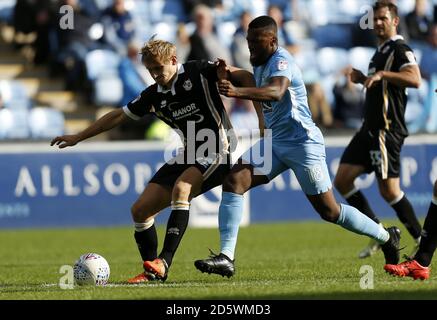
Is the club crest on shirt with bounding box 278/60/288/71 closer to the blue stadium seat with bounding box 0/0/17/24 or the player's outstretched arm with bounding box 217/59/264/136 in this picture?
the player's outstretched arm with bounding box 217/59/264/136

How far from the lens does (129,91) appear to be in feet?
58.0

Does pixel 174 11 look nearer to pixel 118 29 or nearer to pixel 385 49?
pixel 118 29

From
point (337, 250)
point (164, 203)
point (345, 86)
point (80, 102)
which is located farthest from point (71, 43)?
point (164, 203)

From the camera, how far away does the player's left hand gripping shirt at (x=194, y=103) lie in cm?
864

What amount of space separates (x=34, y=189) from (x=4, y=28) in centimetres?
480

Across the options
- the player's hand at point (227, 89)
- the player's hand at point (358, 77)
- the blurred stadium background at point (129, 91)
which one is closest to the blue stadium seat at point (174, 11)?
the blurred stadium background at point (129, 91)

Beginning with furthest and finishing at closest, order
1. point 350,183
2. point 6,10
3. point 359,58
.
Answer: point 359,58, point 6,10, point 350,183

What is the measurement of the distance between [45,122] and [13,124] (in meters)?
0.61

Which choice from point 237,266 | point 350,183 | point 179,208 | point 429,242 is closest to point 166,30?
point 350,183

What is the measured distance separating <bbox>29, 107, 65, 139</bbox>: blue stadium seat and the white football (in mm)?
8966

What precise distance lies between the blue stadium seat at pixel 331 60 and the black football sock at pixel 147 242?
36.2 feet

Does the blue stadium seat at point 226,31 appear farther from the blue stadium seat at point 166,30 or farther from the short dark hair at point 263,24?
the short dark hair at point 263,24

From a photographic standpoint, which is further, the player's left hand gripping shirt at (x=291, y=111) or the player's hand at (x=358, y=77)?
the player's hand at (x=358, y=77)

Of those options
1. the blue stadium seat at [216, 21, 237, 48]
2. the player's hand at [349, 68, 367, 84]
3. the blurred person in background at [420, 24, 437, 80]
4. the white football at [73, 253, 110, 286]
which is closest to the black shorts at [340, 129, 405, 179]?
the player's hand at [349, 68, 367, 84]
